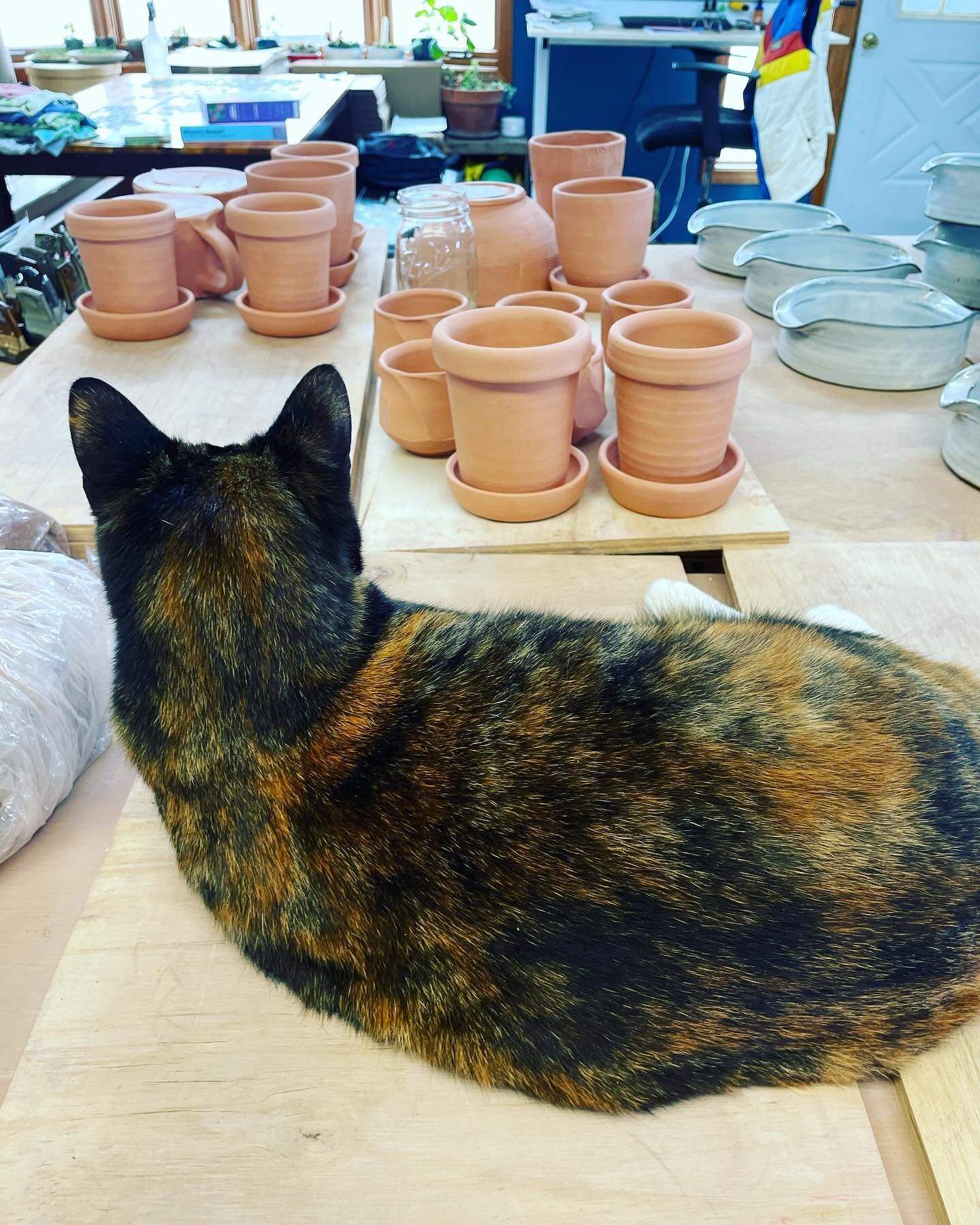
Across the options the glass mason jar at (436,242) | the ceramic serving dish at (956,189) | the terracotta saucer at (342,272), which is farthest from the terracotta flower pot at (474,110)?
the glass mason jar at (436,242)

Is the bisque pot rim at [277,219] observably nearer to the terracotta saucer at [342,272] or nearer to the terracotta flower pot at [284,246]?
the terracotta flower pot at [284,246]

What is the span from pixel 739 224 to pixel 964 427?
894mm

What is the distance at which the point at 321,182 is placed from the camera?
1.53m

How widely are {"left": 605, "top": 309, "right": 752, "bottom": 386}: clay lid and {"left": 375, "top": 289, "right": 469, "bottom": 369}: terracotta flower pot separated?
0.29 metres

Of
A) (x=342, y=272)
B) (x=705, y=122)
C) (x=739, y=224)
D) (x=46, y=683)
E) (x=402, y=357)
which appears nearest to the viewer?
(x=46, y=683)

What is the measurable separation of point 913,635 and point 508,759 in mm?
581

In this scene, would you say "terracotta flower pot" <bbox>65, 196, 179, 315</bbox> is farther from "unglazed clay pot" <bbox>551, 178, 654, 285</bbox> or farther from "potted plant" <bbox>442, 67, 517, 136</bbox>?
"potted plant" <bbox>442, 67, 517, 136</bbox>

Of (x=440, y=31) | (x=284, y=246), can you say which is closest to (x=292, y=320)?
(x=284, y=246)

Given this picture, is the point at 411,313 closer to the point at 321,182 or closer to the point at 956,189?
the point at 321,182

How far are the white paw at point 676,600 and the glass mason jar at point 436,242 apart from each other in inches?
26.2

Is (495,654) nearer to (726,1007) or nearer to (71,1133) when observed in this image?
(726,1007)

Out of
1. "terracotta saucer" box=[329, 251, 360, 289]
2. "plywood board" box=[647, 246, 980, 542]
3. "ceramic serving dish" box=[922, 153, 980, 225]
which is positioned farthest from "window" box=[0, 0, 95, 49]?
"plywood board" box=[647, 246, 980, 542]

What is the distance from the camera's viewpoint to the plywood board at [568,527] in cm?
108

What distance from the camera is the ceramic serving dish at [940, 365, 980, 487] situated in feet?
3.76
